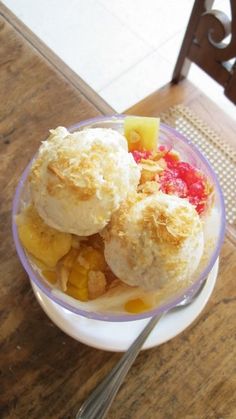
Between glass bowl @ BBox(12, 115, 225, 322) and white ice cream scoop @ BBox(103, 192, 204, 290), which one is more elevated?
white ice cream scoop @ BBox(103, 192, 204, 290)

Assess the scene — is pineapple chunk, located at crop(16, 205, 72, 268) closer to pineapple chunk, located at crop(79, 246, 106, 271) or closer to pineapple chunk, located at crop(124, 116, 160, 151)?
pineapple chunk, located at crop(79, 246, 106, 271)

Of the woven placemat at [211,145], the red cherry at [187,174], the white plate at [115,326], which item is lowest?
the white plate at [115,326]

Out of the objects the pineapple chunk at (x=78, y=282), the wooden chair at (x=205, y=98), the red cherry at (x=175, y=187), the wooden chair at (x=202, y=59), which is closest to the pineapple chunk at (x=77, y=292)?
the pineapple chunk at (x=78, y=282)

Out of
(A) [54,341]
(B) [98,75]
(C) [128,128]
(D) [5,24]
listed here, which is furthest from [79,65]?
(A) [54,341]

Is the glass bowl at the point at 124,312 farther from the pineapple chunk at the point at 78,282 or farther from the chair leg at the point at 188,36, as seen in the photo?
the chair leg at the point at 188,36

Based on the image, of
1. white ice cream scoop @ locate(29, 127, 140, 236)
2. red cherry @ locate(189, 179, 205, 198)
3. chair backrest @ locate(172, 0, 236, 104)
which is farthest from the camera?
chair backrest @ locate(172, 0, 236, 104)

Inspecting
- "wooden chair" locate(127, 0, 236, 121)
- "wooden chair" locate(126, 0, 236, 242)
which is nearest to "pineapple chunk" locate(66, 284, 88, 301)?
"wooden chair" locate(126, 0, 236, 242)

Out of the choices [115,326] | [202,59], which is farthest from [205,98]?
[115,326]
